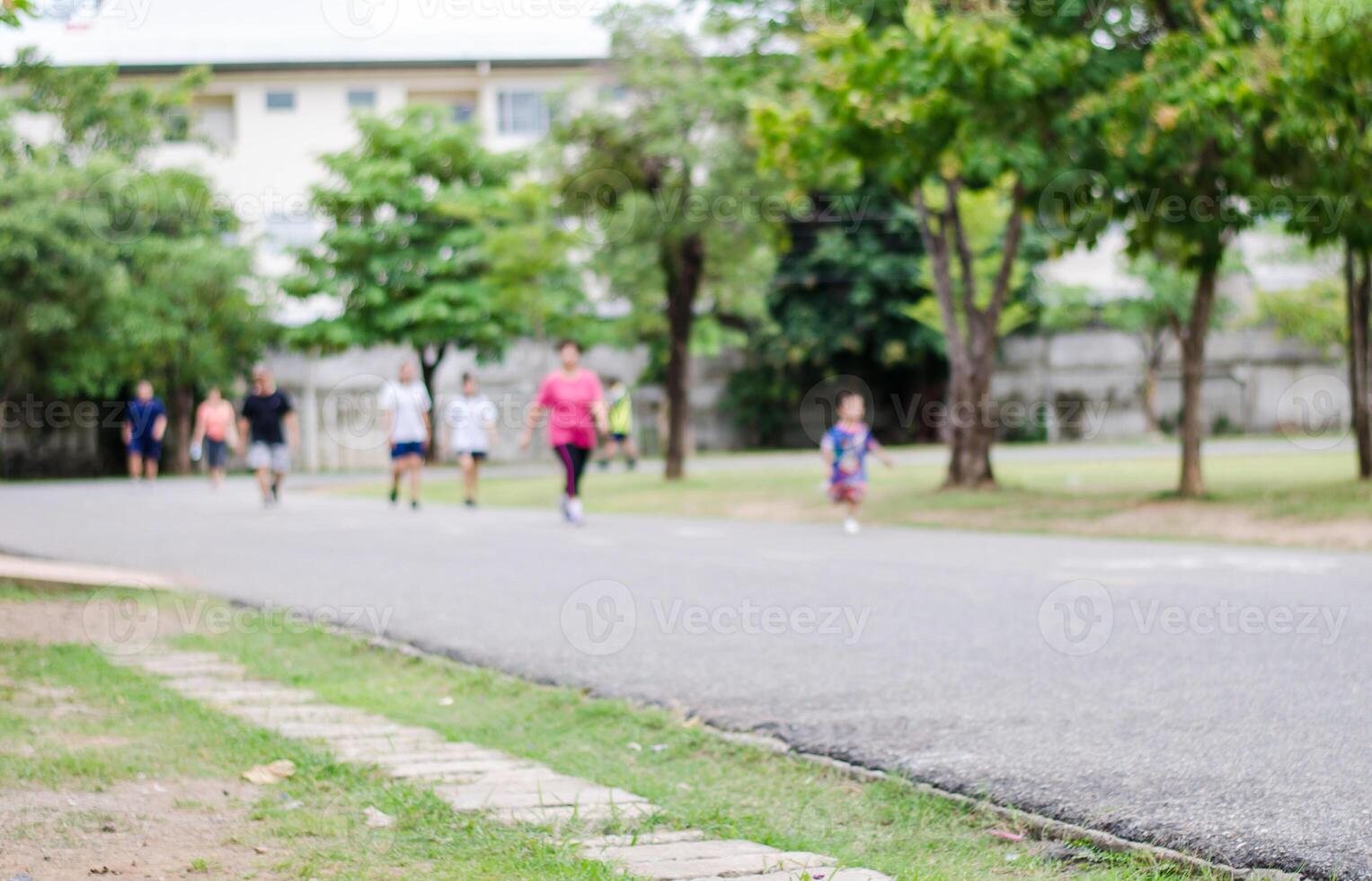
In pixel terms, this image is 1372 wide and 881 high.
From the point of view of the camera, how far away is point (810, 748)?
19.5 ft

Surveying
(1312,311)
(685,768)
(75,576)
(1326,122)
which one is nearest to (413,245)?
(1312,311)

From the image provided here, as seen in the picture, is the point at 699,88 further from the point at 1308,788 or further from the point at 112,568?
the point at 1308,788

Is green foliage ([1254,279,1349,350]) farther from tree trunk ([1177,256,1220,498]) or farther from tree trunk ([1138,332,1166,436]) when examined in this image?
tree trunk ([1177,256,1220,498])

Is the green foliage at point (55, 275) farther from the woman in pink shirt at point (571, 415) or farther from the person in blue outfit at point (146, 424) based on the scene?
the woman in pink shirt at point (571, 415)

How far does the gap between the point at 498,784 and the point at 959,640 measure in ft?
11.7

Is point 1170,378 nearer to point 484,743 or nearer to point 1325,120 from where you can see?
point 1325,120

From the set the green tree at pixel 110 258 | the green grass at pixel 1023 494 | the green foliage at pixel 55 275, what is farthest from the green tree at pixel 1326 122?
the green foliage at pixel 55 275

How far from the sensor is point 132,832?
4680 mm

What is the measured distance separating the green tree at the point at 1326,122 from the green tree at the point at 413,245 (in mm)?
21656

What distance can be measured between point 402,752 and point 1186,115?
36.6ft

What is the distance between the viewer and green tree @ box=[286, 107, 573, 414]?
37312 mm

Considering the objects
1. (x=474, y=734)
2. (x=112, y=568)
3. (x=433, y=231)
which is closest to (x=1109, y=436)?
(x=433, y=231)

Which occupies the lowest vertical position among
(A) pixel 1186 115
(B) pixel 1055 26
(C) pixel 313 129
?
(A) pixel 1186 115

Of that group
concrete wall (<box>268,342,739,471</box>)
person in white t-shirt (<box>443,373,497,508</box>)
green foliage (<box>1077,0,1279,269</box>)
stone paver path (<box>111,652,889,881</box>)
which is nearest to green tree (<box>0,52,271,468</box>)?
concrete wall (<box>268,342,739,471</box>)
